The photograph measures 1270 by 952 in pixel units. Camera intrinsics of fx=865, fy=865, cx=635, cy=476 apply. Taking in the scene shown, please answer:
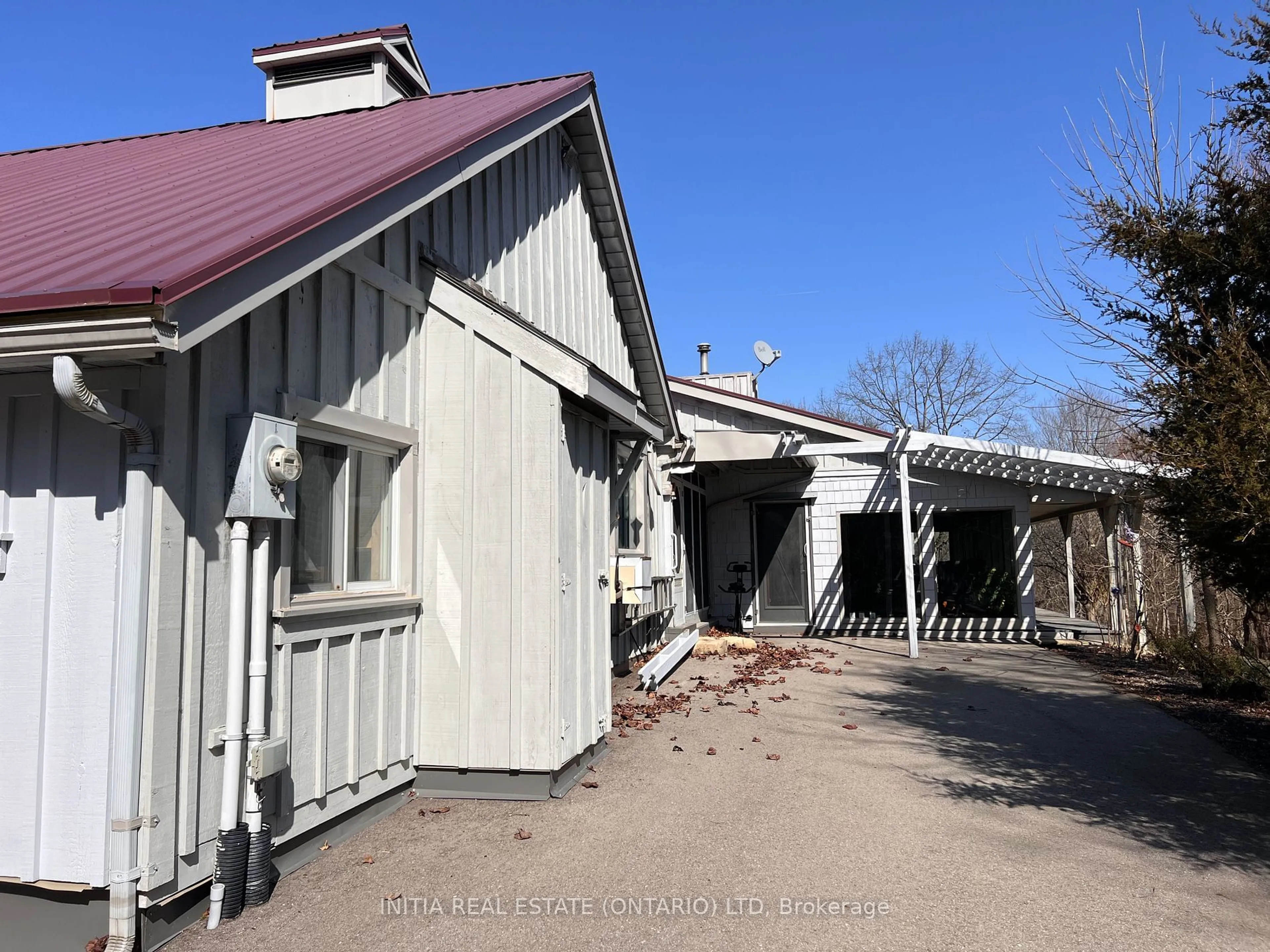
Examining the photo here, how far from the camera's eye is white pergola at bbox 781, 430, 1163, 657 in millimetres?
13539

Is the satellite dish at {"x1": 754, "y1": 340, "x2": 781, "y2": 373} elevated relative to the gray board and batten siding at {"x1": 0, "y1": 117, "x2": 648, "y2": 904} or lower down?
elevated

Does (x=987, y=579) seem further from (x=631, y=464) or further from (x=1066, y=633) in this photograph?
(x=631, y=464)

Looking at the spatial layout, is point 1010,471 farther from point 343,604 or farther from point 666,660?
point 343,604

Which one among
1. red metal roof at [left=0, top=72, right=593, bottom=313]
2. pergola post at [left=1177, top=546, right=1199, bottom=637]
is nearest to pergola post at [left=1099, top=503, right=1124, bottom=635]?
pergola post at [left=1177, top=546, right=1199, bottom=637]

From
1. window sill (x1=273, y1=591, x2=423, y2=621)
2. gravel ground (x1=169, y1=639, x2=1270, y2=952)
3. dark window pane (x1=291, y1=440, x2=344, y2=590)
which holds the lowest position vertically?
gravel ground (x1=169, y1=639, x2=1270, y2=952)

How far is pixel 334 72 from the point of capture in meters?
9.42

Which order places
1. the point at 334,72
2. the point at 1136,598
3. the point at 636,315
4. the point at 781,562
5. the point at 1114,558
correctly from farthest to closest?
the point at 781,562 → the point at 1114,558 → the point at 1136,598 → the point at 636,315 → the point at 334,72

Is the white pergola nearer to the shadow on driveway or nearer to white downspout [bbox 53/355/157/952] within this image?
the shadow on driveway

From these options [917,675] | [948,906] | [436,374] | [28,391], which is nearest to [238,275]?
[28,391]

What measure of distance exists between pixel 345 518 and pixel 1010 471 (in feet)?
40.5

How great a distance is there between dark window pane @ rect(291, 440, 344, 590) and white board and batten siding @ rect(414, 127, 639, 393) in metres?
1.84

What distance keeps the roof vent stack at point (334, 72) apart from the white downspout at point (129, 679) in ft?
23.0

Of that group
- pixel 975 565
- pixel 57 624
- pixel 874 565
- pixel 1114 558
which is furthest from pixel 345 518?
pixel 1114 558

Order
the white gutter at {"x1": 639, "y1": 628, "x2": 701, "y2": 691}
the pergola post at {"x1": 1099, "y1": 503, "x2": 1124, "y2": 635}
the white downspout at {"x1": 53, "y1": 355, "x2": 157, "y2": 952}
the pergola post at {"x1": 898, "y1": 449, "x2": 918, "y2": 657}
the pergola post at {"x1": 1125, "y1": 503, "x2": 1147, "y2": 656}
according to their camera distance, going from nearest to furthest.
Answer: the white downspout at {"x1": 53, "y1": 355, "x2": 157, "y2": 952}, the white gutter at {"x1": 639, "y1": 628, "x2": 701, "y2": 691}, the pergola post at {"x1": 1125, "y1": 503, "x2": 1147, "y2": 656}, the pergola post at {"x1": 898, "y1": 449, "x2": 918, "y2": 657}, the pergola post at {"x1": 1099, "y1": 503, "x2": 1124, "y2": 635}
